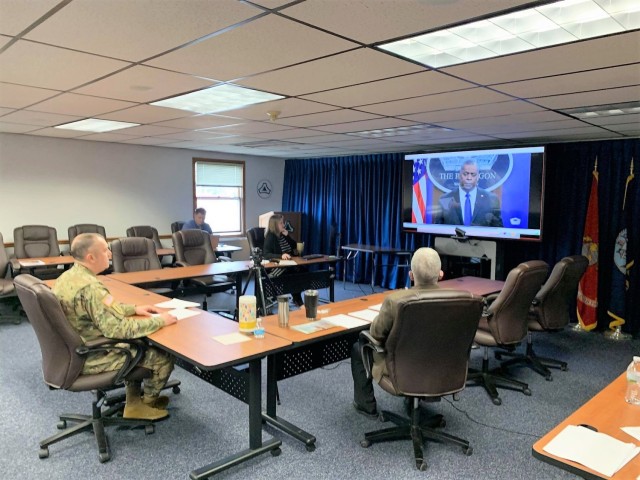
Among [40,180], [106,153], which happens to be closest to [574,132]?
[106,153]

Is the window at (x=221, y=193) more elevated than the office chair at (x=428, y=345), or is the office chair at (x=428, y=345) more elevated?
the window at (x=221, y=193)

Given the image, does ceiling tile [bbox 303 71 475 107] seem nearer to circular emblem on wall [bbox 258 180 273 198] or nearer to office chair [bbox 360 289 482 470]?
office chair [bbox 360 289 482 470]

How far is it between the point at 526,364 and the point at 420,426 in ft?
5.87

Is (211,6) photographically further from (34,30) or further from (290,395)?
(290,395)

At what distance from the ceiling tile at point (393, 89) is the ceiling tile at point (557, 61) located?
0.50ft

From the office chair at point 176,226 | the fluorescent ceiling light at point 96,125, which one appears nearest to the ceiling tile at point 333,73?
the fluorescent ceiling light at point 96,125

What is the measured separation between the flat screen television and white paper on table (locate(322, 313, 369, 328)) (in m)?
3.22

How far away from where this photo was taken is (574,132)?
193 inches

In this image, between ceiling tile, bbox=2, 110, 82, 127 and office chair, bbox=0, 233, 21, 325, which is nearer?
ceiling tile, bbox=2, 110, 82, 127

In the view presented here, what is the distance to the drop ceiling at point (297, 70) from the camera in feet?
6.23

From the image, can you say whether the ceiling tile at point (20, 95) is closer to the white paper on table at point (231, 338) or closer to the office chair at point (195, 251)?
the office chair at point (195, 251)

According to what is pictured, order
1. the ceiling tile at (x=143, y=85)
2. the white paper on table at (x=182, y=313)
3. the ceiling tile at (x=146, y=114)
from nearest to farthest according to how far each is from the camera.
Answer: the ceiling tile at (x=143, y=85) → the white paper on table at (x=182, y=313) → the ceiling tile at (x=146, y=114)

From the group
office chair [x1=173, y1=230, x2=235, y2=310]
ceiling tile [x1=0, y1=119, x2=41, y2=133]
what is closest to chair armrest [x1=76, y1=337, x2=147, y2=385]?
office chair [x1=173, y1=230, x2=235, y2=310]

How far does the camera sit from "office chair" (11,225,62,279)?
5.85 meters
